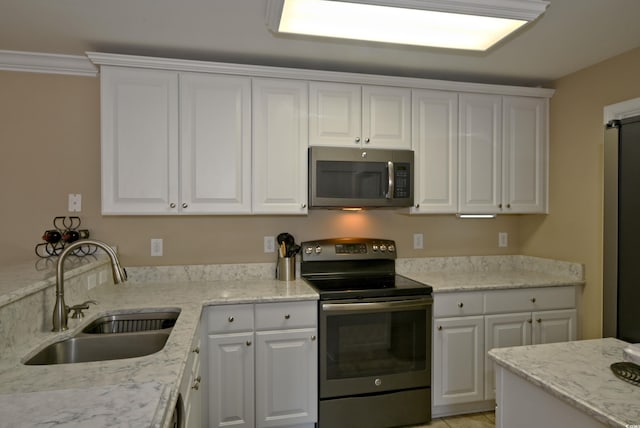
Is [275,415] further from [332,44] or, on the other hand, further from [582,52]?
[582,52]

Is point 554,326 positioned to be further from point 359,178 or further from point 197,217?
point 197,217

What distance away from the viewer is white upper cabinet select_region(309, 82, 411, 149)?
8.51 feet

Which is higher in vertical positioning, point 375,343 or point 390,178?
point 390,178

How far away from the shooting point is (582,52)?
8.02ft

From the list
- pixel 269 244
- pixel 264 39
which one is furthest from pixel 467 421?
pixel 264 39

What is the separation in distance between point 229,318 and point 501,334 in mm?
1830

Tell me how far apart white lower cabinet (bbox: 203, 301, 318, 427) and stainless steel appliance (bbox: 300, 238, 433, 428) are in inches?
3.7

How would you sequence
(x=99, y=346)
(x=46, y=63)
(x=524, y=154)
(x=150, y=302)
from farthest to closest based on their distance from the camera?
(x=524, y=154) → (x=46, y=63) → (x=150, y=302) → (x=99, y=346)

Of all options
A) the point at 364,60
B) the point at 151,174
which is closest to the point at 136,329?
the point at 151,174

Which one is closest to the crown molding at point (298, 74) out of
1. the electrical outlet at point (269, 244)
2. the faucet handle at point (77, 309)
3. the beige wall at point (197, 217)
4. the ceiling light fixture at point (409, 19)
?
the beige wall at point (197, 217)

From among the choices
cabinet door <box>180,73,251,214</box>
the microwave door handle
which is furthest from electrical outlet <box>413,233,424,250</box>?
cabinet door <box>180,73,251,214</box>

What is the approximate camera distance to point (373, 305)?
2381 millimetres

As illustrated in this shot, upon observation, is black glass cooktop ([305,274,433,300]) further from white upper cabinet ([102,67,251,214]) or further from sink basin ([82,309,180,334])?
sink basin ([82,309,180,334])

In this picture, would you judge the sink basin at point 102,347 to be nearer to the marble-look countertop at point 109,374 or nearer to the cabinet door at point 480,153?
the marble-look countertop at point 109,374
